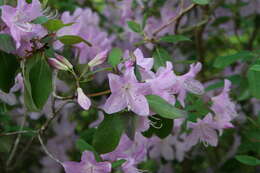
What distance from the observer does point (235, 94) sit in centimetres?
206

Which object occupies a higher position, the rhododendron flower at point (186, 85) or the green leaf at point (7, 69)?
the green leaf at point (7, 69)

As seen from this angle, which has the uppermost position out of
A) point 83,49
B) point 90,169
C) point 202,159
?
point 83,49

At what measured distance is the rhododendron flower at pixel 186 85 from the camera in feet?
4.34

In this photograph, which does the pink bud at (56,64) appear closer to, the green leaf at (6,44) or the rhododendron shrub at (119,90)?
the rhododendron shrub at (119,90)

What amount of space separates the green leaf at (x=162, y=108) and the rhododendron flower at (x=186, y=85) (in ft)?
0.52

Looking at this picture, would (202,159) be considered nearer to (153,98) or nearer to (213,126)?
(213,126)

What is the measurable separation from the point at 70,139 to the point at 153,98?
50.4 inches

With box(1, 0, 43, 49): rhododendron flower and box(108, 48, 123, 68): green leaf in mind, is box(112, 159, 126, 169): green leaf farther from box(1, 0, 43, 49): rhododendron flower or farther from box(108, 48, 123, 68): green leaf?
box(1, 0, 43, 49): rhododendron flower

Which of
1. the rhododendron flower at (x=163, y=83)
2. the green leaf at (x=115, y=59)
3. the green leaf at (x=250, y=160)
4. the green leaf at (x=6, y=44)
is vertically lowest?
→ the green leaf at (x=250, y=160)

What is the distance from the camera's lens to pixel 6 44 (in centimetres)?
117

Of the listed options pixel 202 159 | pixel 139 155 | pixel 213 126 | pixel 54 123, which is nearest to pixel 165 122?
pixel 139 155

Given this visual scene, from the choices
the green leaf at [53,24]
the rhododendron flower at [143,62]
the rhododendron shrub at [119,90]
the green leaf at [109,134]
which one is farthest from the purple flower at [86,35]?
the green leaf at [109,134]

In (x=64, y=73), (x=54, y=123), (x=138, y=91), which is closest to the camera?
(x=138, y=91)

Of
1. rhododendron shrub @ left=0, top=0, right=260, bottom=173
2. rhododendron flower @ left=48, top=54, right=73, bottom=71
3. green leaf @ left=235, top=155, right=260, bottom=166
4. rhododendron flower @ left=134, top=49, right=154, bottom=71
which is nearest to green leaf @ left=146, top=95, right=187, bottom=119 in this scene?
rhododendron shrub @ left=0, top=0, right=260, bottom=173
